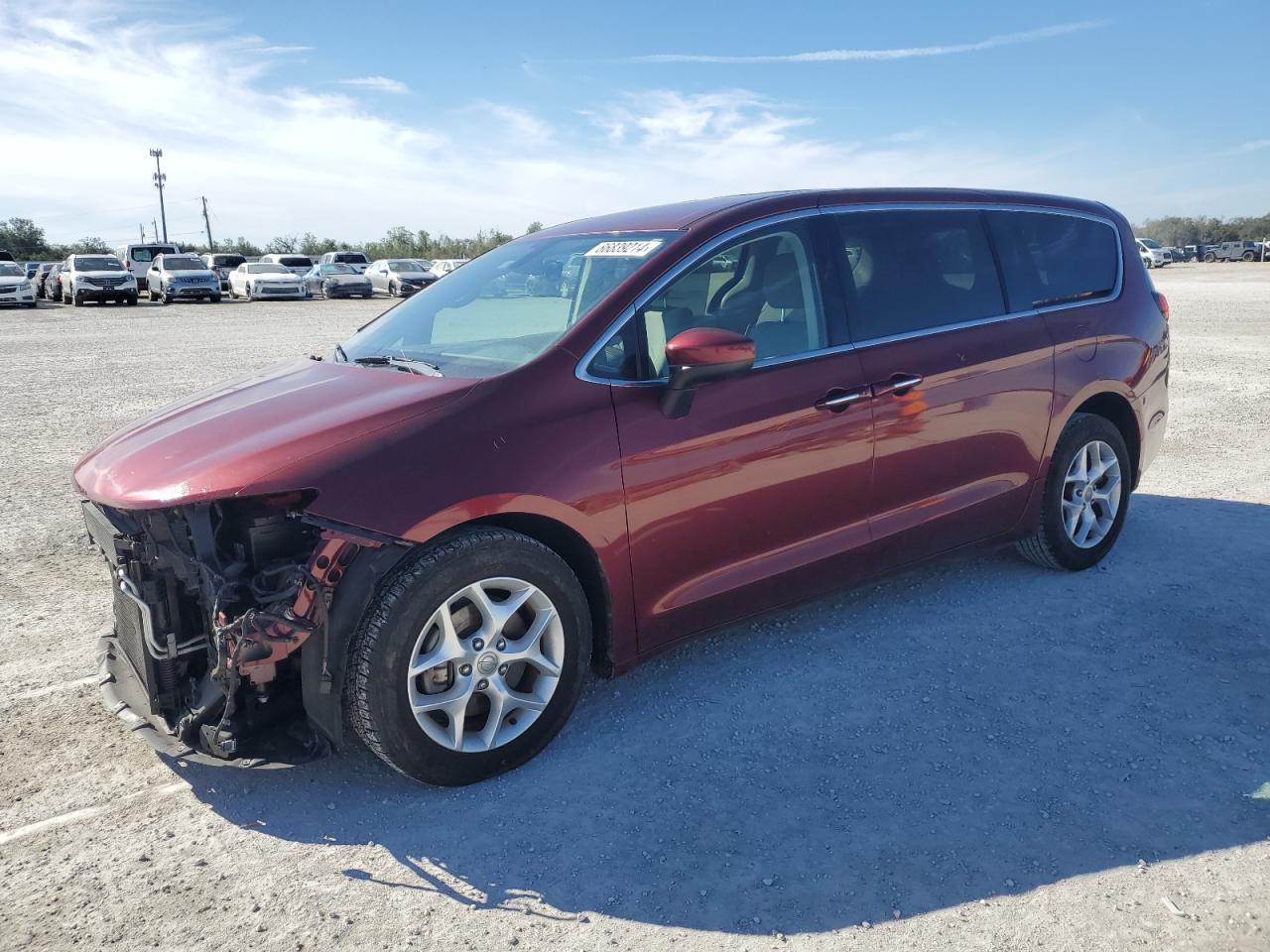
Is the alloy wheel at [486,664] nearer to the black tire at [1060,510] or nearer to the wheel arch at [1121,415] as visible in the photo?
the black tire at [1060,510]

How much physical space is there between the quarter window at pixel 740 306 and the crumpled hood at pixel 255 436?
24.1 inches

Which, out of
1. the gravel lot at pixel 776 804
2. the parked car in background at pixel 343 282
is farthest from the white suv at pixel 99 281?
the gravel lot at pixel 776 804

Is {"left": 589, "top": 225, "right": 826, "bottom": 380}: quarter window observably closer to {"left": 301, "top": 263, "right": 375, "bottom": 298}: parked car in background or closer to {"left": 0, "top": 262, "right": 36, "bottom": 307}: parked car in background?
{"left": 301, "top": 263, "right": 375, "bottom": 298}: parked car in background

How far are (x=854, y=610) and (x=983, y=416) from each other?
1.04 metres

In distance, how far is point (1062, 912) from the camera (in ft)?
8.17

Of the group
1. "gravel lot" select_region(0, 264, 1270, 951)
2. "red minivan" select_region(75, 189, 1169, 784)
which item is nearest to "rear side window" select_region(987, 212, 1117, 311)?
"red minivan" select_region(75, 189, 1169, 784)

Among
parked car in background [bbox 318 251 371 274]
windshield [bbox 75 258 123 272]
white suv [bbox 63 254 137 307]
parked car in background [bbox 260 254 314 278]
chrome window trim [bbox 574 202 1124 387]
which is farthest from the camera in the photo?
parked car in background [bbox 260 254 314 278]

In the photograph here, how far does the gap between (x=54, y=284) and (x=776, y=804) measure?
43121 millimetres

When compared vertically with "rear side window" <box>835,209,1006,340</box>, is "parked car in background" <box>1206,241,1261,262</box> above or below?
above

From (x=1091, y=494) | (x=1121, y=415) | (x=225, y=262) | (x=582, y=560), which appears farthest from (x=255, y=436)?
(x=225, y=262)

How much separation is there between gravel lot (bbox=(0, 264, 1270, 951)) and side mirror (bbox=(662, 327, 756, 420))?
115 centimetres

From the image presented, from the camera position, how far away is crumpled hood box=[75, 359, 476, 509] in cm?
282

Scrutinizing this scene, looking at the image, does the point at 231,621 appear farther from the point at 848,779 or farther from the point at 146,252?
the point at 146,252

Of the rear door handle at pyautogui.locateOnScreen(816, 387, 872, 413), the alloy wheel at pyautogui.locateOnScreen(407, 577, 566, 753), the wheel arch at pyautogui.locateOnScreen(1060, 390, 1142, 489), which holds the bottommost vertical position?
the alloy wheel at pyautogui.locateOnScreen(407, 577, 566, 753)
